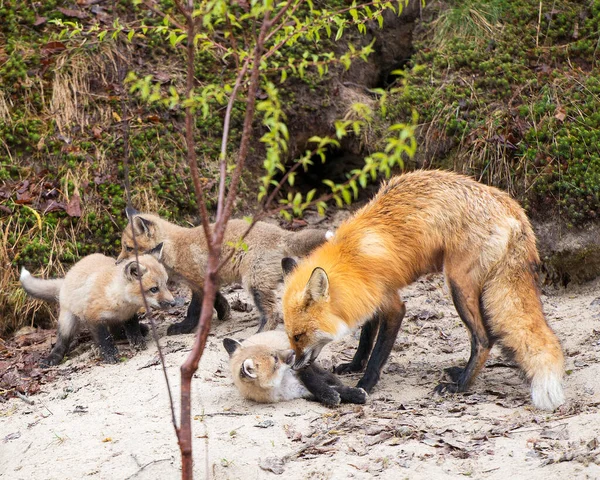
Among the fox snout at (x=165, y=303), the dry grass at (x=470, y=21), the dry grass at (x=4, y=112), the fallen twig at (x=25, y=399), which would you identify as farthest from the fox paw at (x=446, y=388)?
the dry grass at (x=4, y=112)

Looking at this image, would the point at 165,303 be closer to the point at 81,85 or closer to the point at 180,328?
the point at 180,328

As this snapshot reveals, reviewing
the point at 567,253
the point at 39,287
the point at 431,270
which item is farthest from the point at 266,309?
the point at 567,253

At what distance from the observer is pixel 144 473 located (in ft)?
15.4

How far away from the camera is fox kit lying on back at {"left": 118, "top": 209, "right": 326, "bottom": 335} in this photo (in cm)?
724

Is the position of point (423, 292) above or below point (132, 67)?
below

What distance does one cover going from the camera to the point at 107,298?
720 cm

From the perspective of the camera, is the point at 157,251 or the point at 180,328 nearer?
the point at 157,251

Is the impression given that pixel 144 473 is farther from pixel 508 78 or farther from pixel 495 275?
pixel 508 78

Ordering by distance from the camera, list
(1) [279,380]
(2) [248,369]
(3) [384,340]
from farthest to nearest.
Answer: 1. (3) [384,340]
2. (1) [279,380]
3. (2) [248,369]

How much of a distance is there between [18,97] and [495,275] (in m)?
6.36

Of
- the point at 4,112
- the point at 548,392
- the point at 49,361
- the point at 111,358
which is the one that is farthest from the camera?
the point at 4,112

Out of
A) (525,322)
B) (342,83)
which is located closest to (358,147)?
(342,83)

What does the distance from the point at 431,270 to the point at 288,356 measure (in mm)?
1497

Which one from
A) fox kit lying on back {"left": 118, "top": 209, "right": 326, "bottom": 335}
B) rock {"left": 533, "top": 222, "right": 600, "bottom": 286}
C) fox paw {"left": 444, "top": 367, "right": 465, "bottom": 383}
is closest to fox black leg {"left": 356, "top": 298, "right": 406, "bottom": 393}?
fox paw {"left": 444, "top": 367, "right": 465, "bottom": 383}
